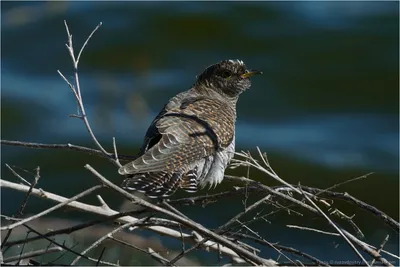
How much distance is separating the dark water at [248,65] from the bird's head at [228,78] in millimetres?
2826

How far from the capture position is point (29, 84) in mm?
11211

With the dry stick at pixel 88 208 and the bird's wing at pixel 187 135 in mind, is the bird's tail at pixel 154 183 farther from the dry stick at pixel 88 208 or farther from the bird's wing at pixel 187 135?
the dry stick at pixel 88 208

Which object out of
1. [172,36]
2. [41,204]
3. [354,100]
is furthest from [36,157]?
[354,100]

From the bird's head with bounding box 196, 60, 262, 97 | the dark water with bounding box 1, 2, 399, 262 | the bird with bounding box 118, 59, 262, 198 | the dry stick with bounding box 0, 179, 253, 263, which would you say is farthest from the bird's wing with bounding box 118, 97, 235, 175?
the dark water with bounding box 1, 2, 399, 262

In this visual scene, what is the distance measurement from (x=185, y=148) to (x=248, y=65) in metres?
6.19

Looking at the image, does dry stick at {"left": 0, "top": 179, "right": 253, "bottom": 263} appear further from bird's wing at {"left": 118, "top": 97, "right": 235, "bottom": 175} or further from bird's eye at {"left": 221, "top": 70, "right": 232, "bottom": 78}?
bird's eye at {"left": 221, "top": 70, "right": 232, "bottom": 78}

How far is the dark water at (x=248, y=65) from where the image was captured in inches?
390

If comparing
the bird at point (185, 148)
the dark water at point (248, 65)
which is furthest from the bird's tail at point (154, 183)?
the dark water at point (248, 65)

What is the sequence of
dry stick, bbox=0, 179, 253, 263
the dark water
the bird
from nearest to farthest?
dry stick, bbox=0, 179, 253, 263 < the bird < the dark water

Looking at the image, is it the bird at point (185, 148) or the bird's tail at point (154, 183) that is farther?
the bird at point (185, 148)

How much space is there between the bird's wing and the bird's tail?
0.03 metres

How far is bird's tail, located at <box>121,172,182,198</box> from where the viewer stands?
14.1 ft

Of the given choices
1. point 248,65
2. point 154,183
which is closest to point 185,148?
point 154,183

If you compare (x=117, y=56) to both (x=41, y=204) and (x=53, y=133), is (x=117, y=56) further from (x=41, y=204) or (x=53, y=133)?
(x=41, y=204)
